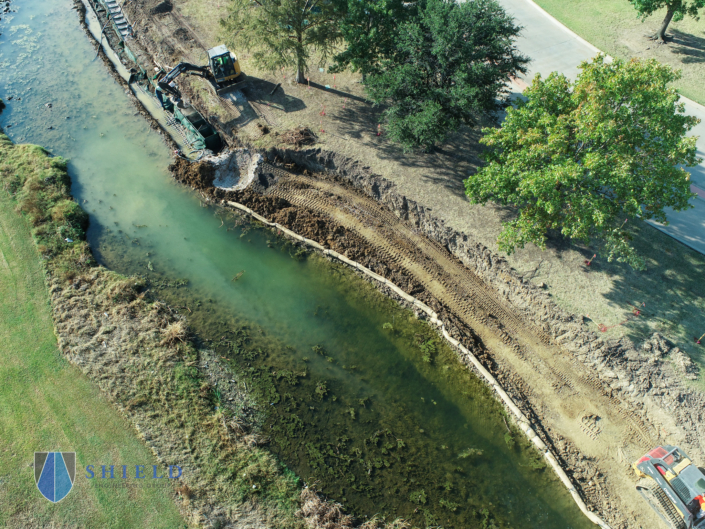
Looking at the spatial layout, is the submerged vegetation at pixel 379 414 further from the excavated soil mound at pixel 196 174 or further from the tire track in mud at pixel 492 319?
the excavated soil mound at pixel 196 174

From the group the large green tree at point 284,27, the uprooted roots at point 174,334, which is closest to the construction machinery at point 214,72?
the large green tree at point 284,27

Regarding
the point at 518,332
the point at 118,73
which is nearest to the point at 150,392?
the point at 518,332

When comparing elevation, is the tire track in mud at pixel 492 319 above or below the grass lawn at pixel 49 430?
above

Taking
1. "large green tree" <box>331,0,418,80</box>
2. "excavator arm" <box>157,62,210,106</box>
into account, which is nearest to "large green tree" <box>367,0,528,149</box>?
"large green tree" <box>331,0,418,80</box>

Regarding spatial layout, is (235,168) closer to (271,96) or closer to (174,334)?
(271,96)

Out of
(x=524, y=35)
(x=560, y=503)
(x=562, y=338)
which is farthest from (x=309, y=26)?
(x=560, y=503)

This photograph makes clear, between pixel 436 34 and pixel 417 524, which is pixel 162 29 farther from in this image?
pixel 417 524
